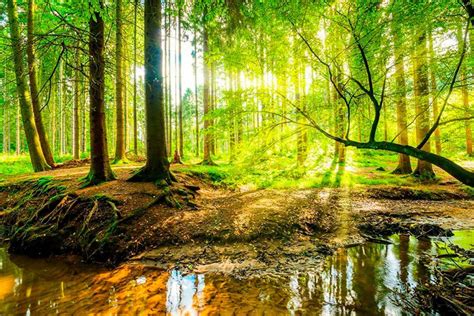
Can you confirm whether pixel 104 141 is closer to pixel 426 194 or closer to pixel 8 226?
pixel 8 226

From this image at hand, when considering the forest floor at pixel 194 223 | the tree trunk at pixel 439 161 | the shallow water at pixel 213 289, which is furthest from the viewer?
the forest floor at pixel 194 223

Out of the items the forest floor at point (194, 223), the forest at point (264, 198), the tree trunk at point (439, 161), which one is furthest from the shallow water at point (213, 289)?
the tree trunk at point (439, 161)

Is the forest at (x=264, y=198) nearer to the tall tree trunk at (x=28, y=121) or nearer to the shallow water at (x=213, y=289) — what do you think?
the shallow water at (x=213, y=289)

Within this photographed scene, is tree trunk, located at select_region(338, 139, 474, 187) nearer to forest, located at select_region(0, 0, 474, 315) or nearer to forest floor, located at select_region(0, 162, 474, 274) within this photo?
forest, located at select_region(0, 0, 474, 315)

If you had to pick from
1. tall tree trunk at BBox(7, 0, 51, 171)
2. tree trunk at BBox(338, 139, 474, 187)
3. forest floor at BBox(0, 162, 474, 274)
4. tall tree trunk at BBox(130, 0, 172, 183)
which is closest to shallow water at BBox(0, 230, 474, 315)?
forest floor at BBox(0, 162, 474, 274)

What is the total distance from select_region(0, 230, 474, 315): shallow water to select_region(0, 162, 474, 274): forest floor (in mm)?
417

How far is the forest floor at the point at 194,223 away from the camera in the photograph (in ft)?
16.1

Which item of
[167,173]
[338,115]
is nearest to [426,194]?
[338,115]

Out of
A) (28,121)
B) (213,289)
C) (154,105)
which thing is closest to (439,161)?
(213,289)

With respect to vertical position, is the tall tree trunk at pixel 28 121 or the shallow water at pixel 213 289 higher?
the tall tree trunk at pixel 28 121

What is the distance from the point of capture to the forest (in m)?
3.44

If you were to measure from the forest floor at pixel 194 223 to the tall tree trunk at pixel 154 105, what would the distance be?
0.60 meters

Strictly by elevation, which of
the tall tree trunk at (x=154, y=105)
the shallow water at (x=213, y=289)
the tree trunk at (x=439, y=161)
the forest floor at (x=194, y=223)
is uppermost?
Answer: the tall tree trunk at (x=154, y=105)

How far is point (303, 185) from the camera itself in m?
10.7
